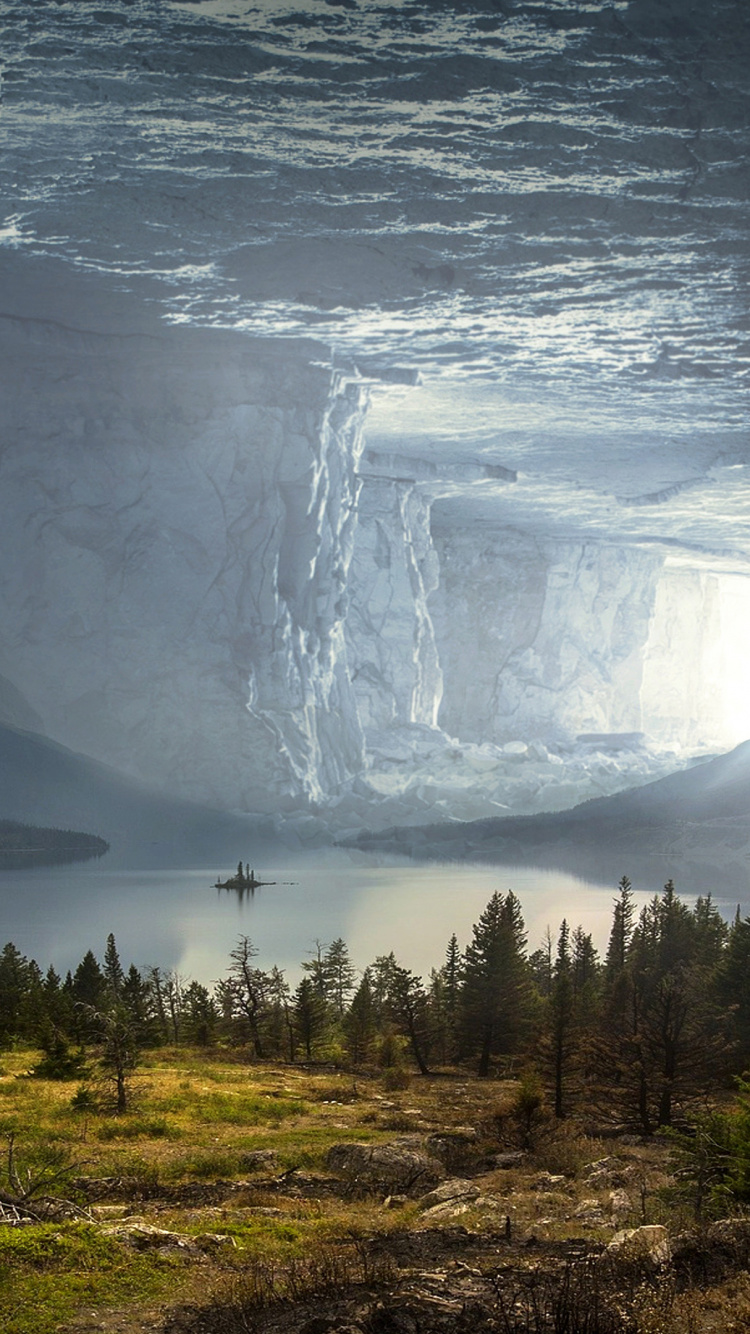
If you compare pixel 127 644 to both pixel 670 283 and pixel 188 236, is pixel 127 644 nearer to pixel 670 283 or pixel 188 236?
pixel 188 236

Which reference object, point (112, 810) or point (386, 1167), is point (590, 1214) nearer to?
point (386, 1167)

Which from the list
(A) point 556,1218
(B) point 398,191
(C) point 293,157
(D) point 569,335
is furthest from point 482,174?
(A) point 556,1218

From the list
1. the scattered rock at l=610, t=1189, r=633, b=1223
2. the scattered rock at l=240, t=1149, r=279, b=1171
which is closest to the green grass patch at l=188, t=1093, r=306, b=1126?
the scattered rock at l=240, t=1149, r=279, b=1171

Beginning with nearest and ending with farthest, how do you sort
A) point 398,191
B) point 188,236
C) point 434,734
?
point 398,191
point 188,236
point 434,734

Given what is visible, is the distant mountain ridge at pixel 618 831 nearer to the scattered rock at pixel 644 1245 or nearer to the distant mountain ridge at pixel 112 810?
the distant mountain ridge at pixel 112 810

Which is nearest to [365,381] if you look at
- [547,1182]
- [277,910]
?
[277,910]

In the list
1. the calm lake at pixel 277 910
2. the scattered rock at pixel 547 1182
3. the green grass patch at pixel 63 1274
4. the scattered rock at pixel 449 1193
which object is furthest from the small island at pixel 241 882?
the green grass patch at pixel 63 1274

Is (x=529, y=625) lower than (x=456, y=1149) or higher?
higher
